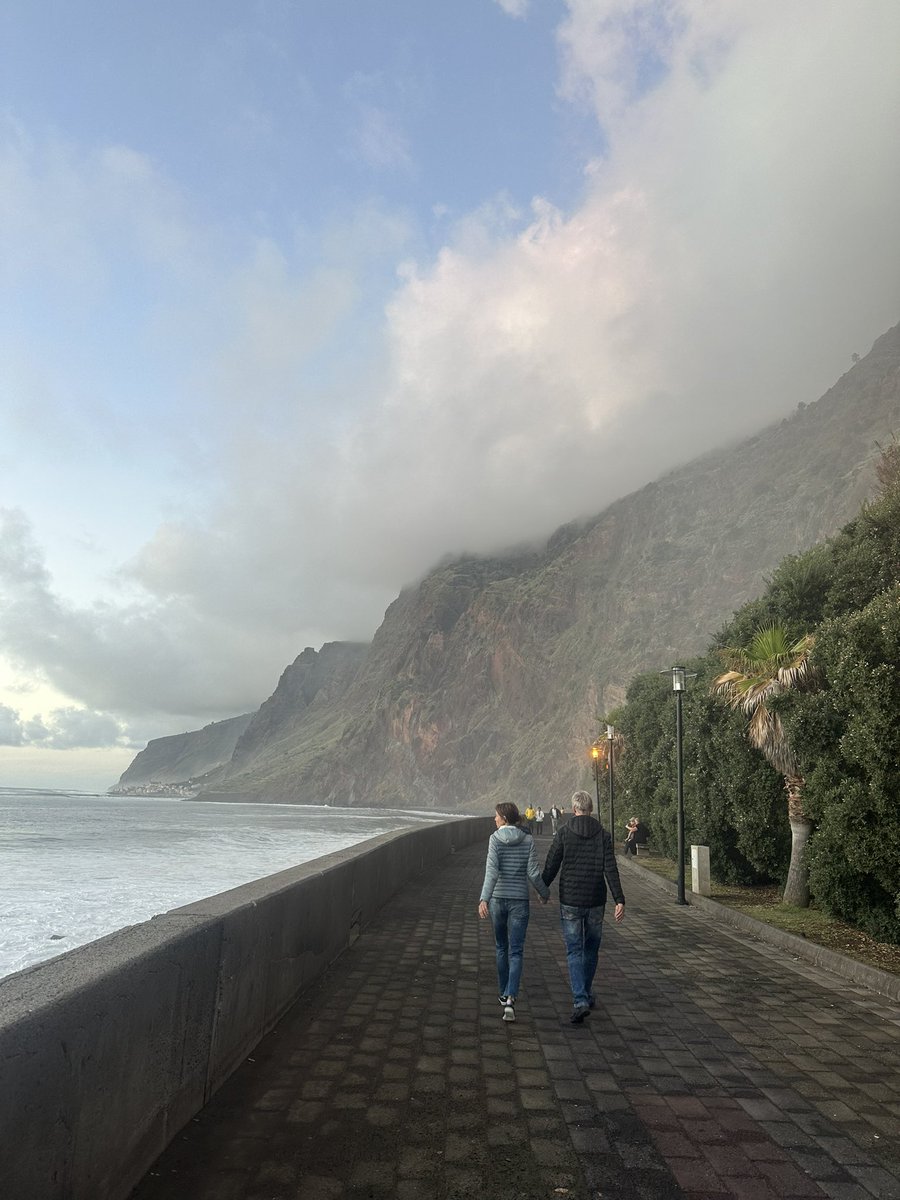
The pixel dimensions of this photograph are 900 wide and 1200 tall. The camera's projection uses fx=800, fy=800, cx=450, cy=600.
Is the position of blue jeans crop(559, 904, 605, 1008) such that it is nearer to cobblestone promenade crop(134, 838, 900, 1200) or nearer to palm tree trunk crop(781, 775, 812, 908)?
cobblestone promenade crop(134, 838, 900, 1200)

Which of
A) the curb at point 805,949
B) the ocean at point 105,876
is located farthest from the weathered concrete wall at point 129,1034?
the curb at point 805,949

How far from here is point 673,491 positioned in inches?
5394

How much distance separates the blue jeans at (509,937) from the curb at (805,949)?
3.52 metres

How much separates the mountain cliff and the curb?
244 feet

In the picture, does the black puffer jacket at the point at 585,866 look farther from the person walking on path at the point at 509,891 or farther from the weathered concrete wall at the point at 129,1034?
the weathered concrete wall at the point at 129,1034

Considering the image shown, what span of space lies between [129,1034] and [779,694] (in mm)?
10752

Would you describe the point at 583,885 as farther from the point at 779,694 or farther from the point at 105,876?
the point at 105,876

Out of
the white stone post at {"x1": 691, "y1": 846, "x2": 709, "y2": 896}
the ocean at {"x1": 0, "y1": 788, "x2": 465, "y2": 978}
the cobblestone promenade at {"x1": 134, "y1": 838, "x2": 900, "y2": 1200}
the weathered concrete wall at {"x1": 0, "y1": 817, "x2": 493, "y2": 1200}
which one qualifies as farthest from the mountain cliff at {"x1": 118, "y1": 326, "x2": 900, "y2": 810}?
the weathered concrete wall at {"x1": 0, "y1": 817, "x2": 493, "y2": 1200}

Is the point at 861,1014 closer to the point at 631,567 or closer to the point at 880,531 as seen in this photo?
the point at 880,531

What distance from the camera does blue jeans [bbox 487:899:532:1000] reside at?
6.29 metres

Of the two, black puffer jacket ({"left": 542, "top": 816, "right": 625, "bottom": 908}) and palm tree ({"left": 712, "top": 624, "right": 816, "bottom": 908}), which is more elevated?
palm tree ({"left": 712, "top": 624, "right": 816, "bottom": 908})

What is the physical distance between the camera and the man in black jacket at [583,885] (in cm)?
640

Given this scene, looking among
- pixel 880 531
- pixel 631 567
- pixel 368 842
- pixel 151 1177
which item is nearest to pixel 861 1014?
pixel 151 1177

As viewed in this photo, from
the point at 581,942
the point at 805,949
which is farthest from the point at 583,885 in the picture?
the point at 805,949
